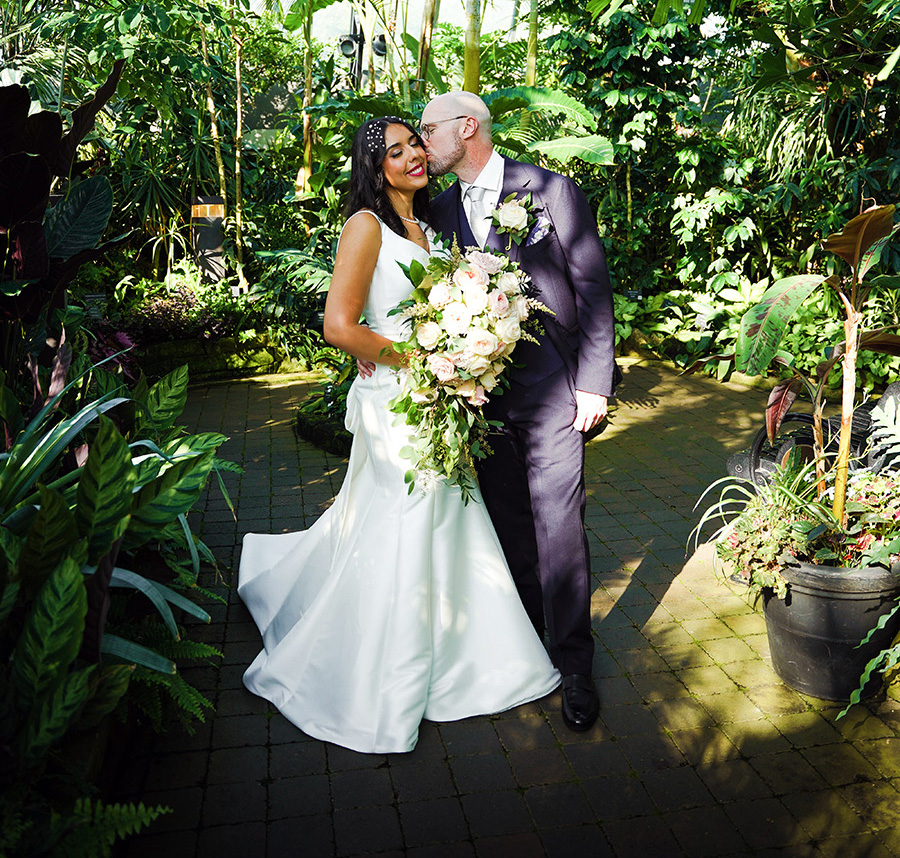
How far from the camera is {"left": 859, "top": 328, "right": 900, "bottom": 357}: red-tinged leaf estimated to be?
299cm

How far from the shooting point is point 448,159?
2961mm

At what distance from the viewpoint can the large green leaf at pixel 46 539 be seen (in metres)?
2.03

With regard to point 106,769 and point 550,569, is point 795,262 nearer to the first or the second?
point 550,569

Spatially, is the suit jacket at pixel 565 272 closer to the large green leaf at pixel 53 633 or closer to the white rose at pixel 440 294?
the white rose at pixel 440 294

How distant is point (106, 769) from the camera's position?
2500mm

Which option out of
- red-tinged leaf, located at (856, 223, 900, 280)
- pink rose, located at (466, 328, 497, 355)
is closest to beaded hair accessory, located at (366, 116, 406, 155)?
pink rose, located at (466, 328, 497, 355)

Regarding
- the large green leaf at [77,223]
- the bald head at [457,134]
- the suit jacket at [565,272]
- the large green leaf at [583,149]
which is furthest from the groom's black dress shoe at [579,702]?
the large green leaf at [583,149]

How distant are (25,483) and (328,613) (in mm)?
1127

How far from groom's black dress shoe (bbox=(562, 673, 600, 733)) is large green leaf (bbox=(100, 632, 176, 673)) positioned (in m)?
1.37

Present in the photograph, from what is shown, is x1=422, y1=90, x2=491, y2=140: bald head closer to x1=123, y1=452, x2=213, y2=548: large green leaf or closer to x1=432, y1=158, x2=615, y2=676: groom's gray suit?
x1=432, y1=158, x2=615, y2=676: groom's gray suit

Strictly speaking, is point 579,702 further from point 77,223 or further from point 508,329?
point 77,223

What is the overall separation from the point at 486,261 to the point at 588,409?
645 millimetres

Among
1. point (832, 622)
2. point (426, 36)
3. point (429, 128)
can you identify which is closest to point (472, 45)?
point (426, 36)

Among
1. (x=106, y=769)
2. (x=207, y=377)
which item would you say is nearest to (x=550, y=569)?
(x=106, y=769)
